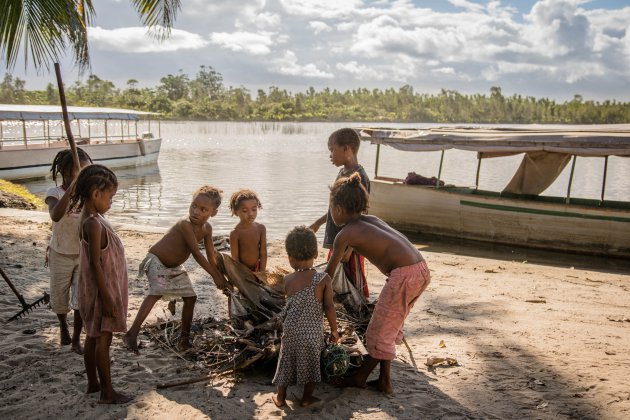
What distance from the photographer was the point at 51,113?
22.4m

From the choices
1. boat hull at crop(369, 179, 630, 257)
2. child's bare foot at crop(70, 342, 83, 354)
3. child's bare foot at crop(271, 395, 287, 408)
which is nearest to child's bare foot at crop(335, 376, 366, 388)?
child's bare foot at crop(271, 395, 287, 408)

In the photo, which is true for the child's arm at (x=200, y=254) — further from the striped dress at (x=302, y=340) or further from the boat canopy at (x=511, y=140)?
the boat canopy at (x=511, y=140)

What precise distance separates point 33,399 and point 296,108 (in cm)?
10371

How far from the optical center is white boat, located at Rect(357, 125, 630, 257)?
1055 centimetres

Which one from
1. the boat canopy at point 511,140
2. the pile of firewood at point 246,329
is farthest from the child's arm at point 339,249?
the boat canopy at point 511,140

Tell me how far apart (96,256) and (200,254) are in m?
0.83

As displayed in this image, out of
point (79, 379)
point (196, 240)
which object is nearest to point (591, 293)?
point (196, 240)

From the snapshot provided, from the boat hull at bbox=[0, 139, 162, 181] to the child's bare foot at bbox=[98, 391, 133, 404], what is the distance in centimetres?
2083

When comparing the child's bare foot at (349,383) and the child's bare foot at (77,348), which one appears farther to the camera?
the child's bare foot at (77,348)

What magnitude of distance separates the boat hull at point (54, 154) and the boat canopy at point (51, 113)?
1228 millimetres

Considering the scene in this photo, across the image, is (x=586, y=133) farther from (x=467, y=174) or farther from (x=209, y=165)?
(x=209, y=165)

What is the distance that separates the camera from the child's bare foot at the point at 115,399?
10.3ft

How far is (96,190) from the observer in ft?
10.1

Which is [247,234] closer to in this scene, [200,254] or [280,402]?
[200,254]
